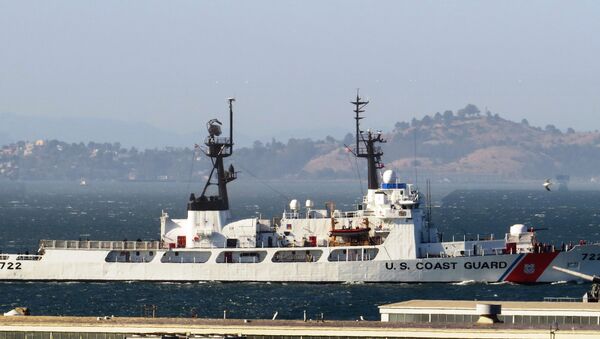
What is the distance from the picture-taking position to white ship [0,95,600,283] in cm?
9325

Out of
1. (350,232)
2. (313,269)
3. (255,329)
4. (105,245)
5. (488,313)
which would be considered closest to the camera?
(255,329)

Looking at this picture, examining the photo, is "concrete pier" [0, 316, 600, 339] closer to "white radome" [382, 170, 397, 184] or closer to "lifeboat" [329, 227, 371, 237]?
"lifeboat" [329, 227, 371, 237]

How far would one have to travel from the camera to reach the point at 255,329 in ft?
181

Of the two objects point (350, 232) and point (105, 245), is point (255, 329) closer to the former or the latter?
point (350, 232)

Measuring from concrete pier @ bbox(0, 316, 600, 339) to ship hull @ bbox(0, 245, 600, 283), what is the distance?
37.9 metres

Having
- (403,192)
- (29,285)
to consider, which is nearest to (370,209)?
(403,192)

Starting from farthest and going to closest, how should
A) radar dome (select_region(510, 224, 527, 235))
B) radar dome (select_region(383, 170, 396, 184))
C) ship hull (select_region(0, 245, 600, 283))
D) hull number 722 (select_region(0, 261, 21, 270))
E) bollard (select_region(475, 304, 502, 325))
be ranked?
1. hull number 722 (select_region(0, 261, 21, 270))
2. radar dome (select_region(383, 170, 396, 184))
3. radar dome (select_region(510, 224, 527, 235))
4. ship hull (select_region(0, 245, 600, 283))
5. bollard (select_region(475, 304, 502, 325))

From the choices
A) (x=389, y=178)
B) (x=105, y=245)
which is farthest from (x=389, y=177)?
(x=105, y=245)

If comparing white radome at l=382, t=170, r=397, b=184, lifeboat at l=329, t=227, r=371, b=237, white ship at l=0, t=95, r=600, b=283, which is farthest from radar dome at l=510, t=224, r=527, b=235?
lifeboat at l=329, t=227, r=371, b=237

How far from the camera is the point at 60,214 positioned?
196 m

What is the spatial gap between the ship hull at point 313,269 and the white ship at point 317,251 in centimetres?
7

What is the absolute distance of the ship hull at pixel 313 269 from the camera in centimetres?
9288

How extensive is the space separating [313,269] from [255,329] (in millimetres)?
39970

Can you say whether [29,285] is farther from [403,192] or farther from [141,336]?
[141,336]
